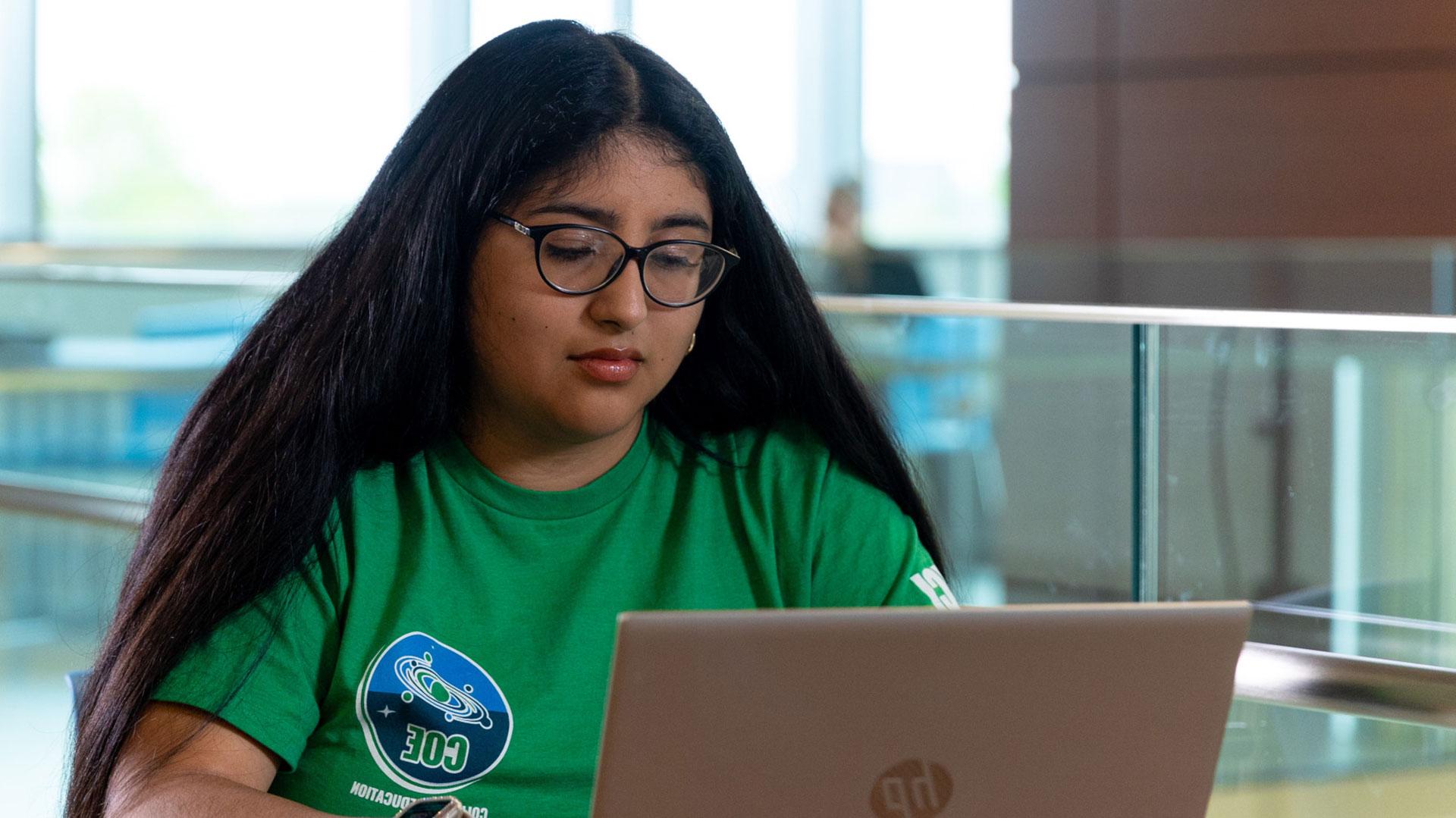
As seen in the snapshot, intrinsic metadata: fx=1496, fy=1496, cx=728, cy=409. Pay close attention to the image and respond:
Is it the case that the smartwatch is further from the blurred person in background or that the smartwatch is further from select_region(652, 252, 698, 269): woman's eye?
the blurred person in background

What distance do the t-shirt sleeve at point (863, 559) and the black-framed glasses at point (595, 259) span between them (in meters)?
0.26

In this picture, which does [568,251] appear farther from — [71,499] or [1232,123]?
[1232,123]

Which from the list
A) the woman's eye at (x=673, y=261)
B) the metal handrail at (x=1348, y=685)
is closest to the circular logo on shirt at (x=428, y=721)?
the woman's eye at (x=673, y=261)

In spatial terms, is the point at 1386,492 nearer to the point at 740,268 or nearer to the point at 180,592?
the point at 740,268

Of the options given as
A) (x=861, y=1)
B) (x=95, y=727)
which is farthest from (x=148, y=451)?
(x=861, y=1)

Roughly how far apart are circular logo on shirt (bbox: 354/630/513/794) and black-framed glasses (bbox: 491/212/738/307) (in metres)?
0.34

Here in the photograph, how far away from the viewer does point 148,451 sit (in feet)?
13.5

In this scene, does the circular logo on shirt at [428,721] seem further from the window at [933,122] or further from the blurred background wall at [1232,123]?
the window at [933,122]

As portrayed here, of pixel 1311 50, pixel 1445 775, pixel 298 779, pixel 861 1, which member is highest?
pixel 861 1

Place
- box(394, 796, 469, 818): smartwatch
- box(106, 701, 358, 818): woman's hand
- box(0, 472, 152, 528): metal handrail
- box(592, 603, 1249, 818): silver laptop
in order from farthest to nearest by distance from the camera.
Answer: box(0, 472, 152, 528): metal handrail → box(106, 701, 358, 818): woman's hand → box(394, 796, 469, 818): smartwatch → box(592, 603, 1249, 818): silver laptop

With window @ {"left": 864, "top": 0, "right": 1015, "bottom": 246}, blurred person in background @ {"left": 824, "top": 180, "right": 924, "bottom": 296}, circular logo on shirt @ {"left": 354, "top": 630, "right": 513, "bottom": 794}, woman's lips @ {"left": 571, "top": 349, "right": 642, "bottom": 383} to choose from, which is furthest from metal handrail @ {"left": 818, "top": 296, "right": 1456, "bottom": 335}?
window @ {"left": 864, "top": 0, "right": 1015, "bottom": 246}

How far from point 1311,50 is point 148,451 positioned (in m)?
3.38

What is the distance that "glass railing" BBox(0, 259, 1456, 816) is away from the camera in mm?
2074

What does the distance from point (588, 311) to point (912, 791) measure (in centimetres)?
57
